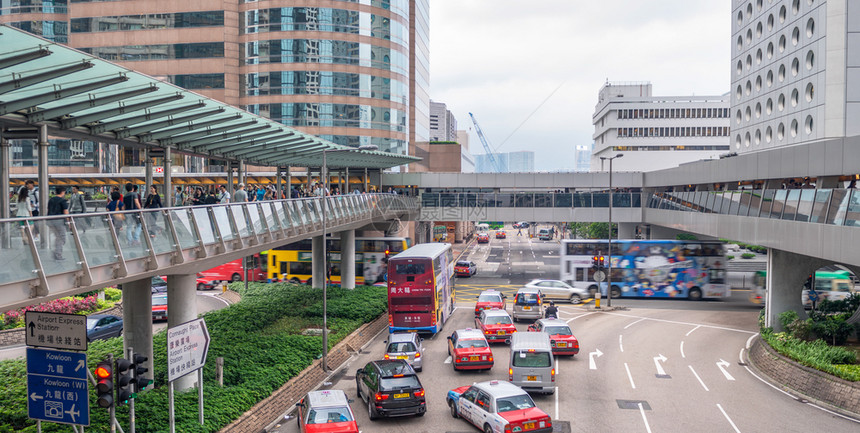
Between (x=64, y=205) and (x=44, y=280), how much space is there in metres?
2.58

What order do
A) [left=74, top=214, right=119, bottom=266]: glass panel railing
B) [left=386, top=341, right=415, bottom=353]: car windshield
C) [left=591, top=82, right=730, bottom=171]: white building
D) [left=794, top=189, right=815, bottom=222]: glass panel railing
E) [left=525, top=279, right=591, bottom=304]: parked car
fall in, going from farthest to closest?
[left=591, top=82, right=730, bottom=171]: white building
[left=525, top=279, right=591, bottom=304]: parked car
[left=386, top=341, right=415, bottom=353]: car windshield
[left=794, top=189, right=815, bottom=222]: glass panel railing
[left=74, top=214, right=119, bottom=266]: glass panel railing

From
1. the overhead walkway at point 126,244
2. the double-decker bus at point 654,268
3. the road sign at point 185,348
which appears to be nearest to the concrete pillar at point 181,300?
the overhead walkway at point 126,244

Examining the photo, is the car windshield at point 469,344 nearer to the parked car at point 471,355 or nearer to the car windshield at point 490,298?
the parked car at point 471,355

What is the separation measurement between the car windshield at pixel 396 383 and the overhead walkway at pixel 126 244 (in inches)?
243

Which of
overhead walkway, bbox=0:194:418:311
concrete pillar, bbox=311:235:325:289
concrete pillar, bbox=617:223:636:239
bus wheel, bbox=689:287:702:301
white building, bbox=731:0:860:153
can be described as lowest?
bus wheel, bbox=689:287:702:301

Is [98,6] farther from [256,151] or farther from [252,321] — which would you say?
[252,321]

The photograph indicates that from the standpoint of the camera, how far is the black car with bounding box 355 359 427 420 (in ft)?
61.6

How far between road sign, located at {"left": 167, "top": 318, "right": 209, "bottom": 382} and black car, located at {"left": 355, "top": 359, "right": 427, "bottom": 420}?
5.42 metres

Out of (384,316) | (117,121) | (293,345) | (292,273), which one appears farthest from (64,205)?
(292,273)

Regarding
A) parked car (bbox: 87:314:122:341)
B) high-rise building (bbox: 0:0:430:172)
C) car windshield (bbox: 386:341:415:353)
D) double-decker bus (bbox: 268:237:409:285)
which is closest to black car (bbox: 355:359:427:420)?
car windshield (bbox: 386:341:415:353)

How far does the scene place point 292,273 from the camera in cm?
4547

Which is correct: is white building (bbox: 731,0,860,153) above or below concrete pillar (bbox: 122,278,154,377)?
above

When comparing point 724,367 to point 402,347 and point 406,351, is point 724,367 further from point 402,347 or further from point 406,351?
point 402,347

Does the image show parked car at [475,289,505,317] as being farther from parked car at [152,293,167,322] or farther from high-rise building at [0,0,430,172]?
high-rise building at [0,0,430,172]
